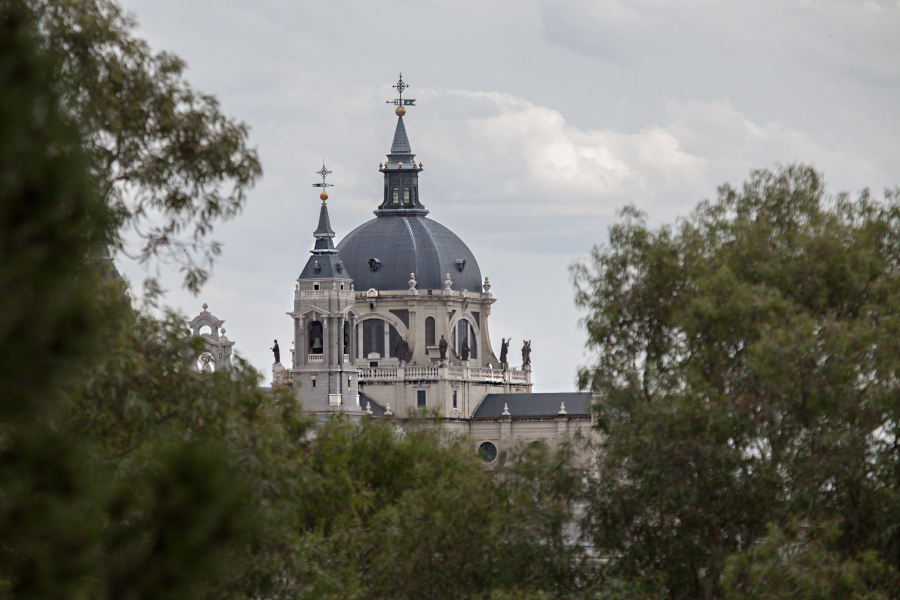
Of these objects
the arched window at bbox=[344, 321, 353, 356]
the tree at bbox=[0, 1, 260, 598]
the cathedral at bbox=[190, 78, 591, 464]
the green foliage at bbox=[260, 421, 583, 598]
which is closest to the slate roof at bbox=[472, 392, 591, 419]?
the cathedral at bbox=[190, 78, 591, 464]

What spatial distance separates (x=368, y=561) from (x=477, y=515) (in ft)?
13.1

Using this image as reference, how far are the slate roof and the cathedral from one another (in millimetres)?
107

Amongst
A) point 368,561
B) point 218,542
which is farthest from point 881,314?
point 218,542

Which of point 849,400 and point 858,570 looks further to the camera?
point 849,400

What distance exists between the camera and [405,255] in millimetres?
155875

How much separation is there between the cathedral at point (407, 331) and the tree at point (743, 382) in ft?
342

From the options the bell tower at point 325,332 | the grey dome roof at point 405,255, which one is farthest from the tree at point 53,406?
the grey dome roof at point 405,255

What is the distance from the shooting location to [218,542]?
8953mm

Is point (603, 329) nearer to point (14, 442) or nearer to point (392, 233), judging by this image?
point (14, 442)

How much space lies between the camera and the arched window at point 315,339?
14038 cm

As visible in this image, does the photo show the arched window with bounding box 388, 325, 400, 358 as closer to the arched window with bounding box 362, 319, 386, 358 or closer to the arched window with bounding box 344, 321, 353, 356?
the arched window with bounding box 362, 319, 386, 358

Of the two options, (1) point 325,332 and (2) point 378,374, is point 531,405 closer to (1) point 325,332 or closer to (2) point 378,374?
(2) point 378,374

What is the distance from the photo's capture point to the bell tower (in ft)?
454

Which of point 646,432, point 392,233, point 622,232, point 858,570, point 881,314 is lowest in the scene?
point 858,570
